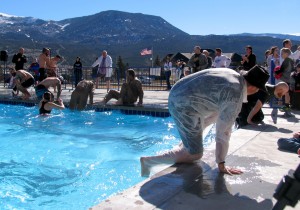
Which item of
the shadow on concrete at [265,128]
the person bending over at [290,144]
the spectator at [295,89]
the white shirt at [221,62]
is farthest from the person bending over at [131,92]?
the person bending over at [290,144]

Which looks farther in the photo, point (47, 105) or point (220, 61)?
point (220, 61)

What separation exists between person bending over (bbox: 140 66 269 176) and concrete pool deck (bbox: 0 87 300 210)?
0.21 meters

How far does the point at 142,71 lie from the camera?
16.9 m

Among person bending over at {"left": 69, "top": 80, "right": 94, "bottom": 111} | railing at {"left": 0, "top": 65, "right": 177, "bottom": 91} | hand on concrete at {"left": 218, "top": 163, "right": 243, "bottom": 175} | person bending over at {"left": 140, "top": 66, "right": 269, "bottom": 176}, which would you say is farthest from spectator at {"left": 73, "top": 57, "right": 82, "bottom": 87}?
hand on concrete at {"left": 218, "top": 163, "right": 243, "bottom": 175}

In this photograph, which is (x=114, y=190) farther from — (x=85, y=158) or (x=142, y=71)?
(x=142, y=71)

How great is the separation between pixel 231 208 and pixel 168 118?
684cm

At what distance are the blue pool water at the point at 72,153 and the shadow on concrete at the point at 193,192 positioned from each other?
116 centimetres

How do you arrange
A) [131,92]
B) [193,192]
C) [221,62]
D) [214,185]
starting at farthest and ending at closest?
[221,62]
[131,92]
[214,185]
[193,192]

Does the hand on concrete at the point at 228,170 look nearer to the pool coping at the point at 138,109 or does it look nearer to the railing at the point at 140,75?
the pool coping at the point at 138,109

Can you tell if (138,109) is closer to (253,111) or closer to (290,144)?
(253,111)

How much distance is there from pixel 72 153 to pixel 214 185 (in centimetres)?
383

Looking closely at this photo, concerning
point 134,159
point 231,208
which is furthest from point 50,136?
point 231,208

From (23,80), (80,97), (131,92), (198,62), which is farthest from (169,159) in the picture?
(23,80)

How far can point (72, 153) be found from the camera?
6430mm
